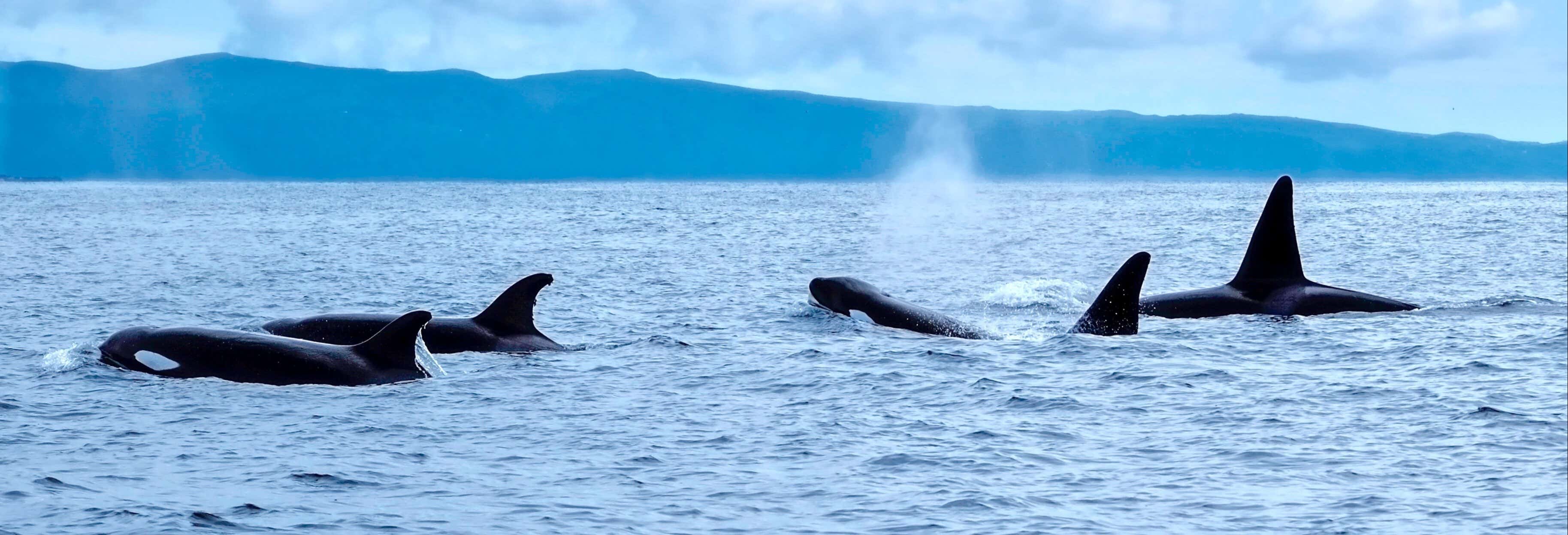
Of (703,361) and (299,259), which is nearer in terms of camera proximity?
(703,361)

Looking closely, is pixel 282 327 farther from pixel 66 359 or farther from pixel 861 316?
pixel 861 316

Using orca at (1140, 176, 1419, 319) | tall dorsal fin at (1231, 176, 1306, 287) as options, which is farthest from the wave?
tall dorsal fin at (1231, 176, 1306, 287)

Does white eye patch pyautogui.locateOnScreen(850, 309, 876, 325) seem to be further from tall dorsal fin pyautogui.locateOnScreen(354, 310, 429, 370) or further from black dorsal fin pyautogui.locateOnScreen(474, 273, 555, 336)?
tall dorsal fin pyautogui.locateOnScreen(354, 310, 429, 370)

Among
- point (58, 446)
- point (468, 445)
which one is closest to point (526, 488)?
point (468, 445)

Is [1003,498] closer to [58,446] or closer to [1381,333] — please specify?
[58,446]

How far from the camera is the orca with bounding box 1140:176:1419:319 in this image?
68.5 ft

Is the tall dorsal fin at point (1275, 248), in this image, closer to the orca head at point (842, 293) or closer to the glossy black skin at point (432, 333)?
the orca head at point (842, 293)

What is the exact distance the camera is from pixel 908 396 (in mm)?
14969

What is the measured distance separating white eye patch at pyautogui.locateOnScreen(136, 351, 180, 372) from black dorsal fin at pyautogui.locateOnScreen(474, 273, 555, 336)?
3.71 metres

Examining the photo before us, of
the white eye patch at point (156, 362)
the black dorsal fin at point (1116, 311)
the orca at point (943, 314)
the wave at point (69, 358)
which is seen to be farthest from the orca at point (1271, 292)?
the wave at point (69, 358)

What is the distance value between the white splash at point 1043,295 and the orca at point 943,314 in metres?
4.46

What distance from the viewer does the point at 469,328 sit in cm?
1770

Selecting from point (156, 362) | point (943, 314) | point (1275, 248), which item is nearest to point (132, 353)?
point (156, 362)

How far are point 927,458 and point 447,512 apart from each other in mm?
3832
